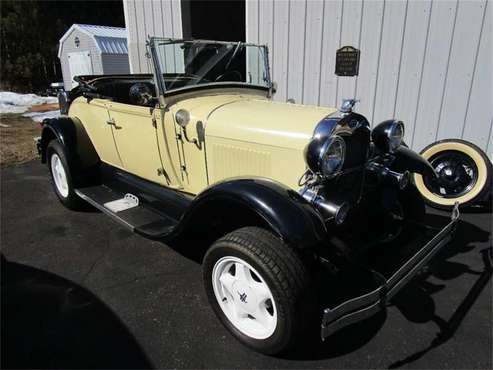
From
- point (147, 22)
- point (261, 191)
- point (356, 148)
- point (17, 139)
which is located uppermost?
point (147, 22)

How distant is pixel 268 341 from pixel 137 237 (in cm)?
201

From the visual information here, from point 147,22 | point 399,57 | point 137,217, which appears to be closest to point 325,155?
point 137,217

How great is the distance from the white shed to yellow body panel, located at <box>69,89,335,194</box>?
9.57 meters

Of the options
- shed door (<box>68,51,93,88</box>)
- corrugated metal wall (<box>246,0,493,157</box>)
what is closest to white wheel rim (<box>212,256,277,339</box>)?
corrugated metal wall (<box>246,0,493,157</box>)

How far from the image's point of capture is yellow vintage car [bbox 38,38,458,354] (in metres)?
2.03

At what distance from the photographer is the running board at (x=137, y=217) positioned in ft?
9.52

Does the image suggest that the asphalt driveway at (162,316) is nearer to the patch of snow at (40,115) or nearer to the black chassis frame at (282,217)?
the black chassis frame at (282,217)

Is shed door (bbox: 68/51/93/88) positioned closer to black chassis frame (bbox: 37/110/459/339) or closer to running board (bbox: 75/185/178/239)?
running board (bbox: 75/185/178/239)

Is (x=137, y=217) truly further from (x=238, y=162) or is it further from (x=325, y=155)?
(x=325, y=155)

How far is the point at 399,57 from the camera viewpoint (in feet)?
15.7

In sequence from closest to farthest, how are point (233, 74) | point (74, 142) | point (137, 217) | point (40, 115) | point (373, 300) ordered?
1. point (373, 300)
2. point (137, 217)
3. point (233, 74)
4. point (74, 142)
5. point (40, 115)

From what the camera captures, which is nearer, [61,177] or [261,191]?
[261,191]

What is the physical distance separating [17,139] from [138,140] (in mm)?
5834

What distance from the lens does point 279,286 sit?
194 centimetres
